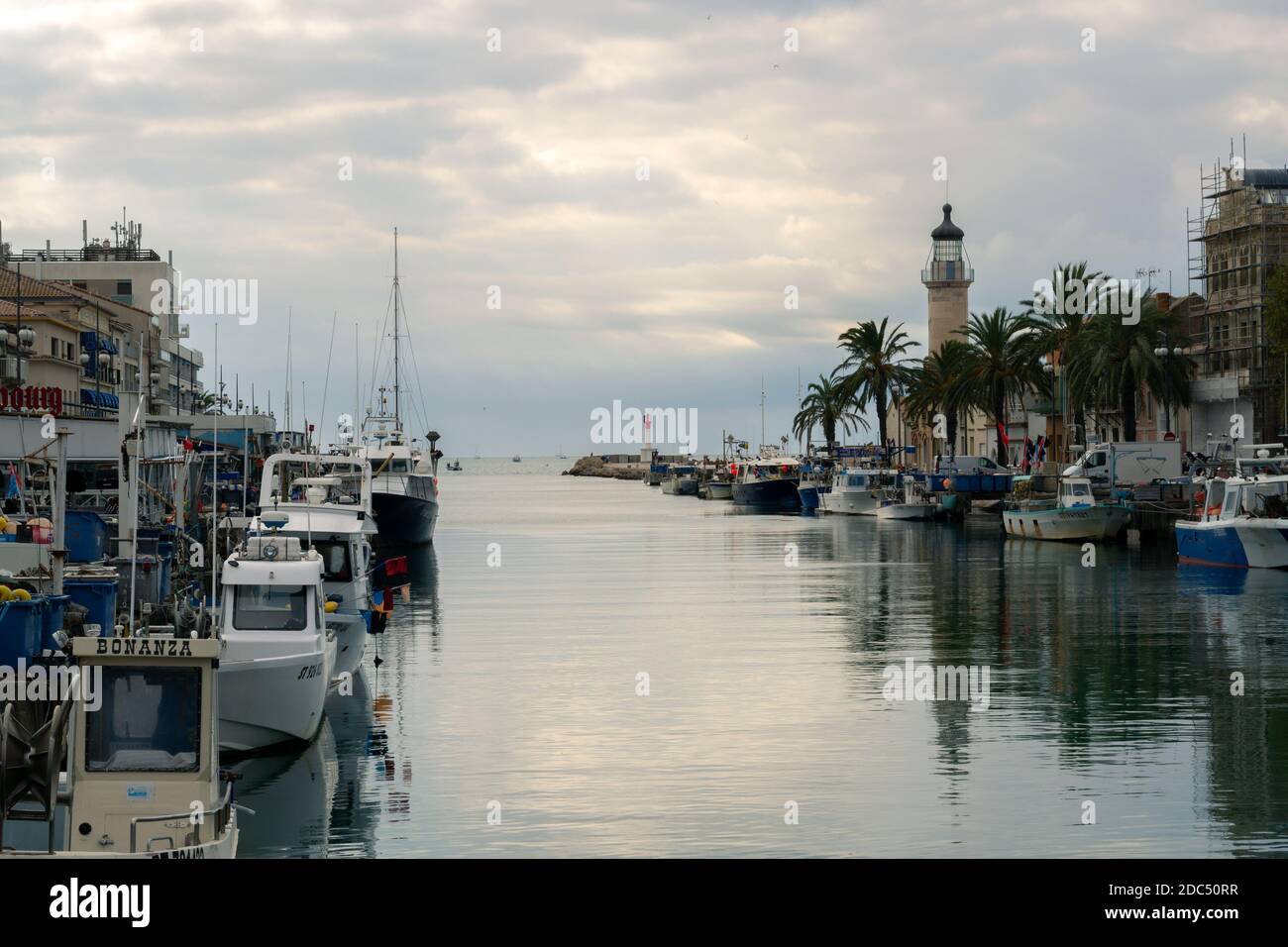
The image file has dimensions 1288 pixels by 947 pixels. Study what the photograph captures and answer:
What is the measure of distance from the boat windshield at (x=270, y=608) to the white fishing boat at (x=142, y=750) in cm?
934

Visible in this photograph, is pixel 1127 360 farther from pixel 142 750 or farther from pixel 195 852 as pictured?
pixel 195 852

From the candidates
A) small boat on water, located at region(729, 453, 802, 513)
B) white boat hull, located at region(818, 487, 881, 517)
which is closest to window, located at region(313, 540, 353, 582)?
white boat hull, located at region(818, 487, 881, 517)

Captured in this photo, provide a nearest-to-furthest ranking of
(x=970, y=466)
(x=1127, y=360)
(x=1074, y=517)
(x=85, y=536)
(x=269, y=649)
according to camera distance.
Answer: (x=269, y=649) < (x=85, y=536) < (x=1074, y=517) < (x=1127, y=360) < (x=970, y=466)

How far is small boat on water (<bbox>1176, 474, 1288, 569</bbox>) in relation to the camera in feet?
200

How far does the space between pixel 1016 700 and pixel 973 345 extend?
261 feet

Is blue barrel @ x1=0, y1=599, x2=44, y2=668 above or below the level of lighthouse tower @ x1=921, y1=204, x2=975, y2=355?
below

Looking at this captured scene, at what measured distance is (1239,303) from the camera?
99875 mm

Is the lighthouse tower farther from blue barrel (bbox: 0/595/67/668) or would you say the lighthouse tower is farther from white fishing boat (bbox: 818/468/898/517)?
blue barrel (bbox: 0/595/67/668)

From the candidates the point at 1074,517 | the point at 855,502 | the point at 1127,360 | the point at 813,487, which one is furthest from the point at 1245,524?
the point at 813,487

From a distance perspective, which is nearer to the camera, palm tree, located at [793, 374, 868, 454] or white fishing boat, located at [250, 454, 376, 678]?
white fishing boat, located at [250, 454, 376, 678]

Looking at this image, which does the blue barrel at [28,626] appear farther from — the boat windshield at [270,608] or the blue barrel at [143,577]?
the blue barrel at [143,577]

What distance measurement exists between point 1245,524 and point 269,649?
152ft

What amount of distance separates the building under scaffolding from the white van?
1779 centimetres

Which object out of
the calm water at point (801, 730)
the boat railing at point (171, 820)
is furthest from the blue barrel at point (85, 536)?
the boat railing at point (171, 820)
